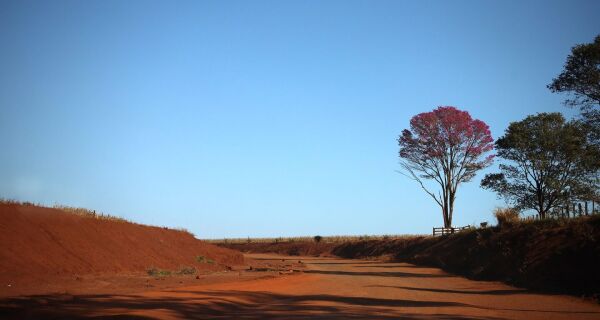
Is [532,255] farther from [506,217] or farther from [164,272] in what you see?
[164,272]

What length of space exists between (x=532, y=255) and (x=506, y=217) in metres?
6.65

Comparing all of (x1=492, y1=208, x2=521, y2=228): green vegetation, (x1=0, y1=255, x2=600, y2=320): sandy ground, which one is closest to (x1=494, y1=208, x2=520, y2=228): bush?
(x1=492, y1=208, x2=521, y2=228): green vegetation

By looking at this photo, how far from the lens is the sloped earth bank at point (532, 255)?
51.1ft

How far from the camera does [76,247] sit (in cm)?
1938

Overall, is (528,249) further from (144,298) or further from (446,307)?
(144,298)

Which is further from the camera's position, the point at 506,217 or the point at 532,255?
the point at 506,217

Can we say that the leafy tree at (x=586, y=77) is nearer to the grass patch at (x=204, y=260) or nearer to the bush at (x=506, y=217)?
the bush at (x=506, y=217)

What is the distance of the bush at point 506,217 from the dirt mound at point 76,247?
16.6m

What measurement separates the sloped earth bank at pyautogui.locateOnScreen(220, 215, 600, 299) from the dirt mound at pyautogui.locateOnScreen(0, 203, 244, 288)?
47.9 ft

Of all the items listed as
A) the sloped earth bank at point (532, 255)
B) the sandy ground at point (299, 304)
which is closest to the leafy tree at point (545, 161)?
the sloped earth bank at point (532, 255)

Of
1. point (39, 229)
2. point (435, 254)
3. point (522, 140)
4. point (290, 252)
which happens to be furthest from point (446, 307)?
point (290, 252)

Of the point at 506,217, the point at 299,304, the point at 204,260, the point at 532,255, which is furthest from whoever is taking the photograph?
the point at 204,260

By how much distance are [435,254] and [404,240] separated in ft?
42.1

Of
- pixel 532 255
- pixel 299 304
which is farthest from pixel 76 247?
pixel 532 255
